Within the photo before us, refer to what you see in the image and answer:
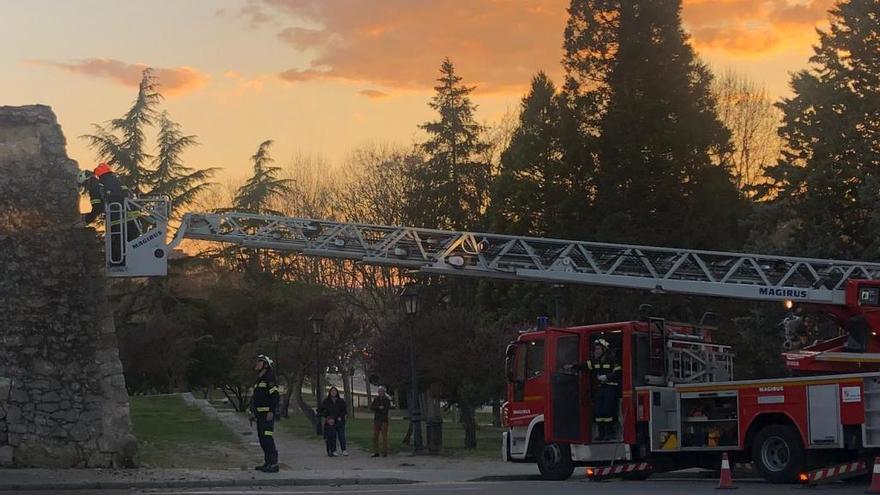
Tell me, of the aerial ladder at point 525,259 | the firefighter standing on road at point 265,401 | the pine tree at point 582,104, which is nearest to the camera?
the firefighter standing on road at point 265,401

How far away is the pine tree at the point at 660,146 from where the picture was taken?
39.7m

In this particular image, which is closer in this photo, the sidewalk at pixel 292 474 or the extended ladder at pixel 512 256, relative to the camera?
the sidewalk at pixel 292 474

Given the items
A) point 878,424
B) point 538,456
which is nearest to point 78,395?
point 538,456

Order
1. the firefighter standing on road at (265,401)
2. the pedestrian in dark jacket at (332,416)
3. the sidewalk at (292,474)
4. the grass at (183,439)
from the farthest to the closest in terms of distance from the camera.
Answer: the pedestrian in dark jacket at (332,416) < the grass at (183,439) < the firefighter standing on road at (265,401) < the sidewalk at (292,474)

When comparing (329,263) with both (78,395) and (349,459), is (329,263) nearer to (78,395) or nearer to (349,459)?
(349,459)

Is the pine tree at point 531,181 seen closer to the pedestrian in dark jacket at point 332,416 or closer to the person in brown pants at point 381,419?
the person in brown pants at point 381,419

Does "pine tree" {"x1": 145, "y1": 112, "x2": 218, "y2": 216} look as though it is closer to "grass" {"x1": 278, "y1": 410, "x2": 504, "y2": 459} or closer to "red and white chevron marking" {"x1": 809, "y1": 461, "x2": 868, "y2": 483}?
"grass" {"x1": 278, "y1": 410, "x2": 504, "y2": 459}

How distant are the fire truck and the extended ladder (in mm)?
25

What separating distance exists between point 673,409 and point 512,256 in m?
4.27

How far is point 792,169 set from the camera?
31250 mm

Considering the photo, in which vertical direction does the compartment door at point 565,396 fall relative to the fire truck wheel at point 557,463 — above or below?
above

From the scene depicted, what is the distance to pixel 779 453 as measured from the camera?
1581 cm

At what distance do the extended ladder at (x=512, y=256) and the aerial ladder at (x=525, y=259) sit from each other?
0.06 ft

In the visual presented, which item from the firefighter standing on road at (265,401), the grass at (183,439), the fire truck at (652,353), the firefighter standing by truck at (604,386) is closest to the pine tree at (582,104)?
the grass at (183,439)
